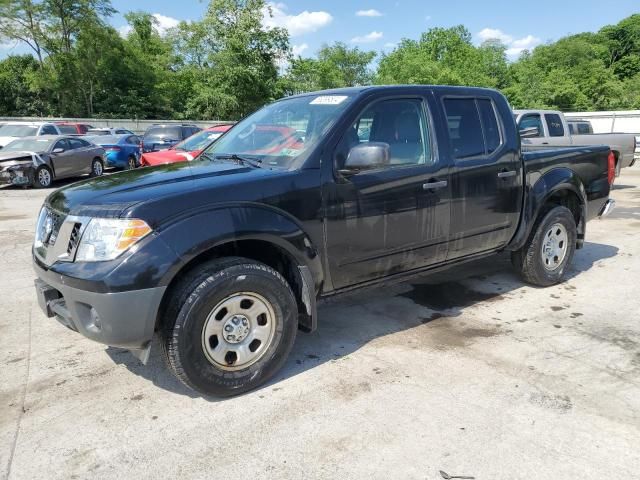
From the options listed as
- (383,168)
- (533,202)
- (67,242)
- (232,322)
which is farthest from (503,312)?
(67,242)

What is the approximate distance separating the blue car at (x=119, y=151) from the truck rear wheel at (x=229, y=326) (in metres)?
16.8

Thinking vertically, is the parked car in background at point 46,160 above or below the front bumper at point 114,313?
above

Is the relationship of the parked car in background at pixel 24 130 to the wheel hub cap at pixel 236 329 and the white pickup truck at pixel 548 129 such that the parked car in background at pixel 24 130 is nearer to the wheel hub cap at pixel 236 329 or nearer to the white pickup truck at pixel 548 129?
the white pickup truck at pixel 548 129

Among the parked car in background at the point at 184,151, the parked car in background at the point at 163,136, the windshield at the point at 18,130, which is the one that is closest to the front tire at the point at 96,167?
the parked car in background at the point at 163,136

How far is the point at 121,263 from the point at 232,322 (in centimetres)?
76

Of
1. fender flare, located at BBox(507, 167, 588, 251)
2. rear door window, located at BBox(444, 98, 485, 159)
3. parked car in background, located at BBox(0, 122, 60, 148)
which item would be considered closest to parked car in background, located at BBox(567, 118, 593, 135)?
fender flare, located at BBox(507, 167, 588, 251)

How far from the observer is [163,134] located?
55.8 ft

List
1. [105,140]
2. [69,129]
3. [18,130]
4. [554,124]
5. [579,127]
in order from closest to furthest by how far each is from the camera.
Answer: [554,124]
[579,127]
[18,130]
[105,140]
[69,129]

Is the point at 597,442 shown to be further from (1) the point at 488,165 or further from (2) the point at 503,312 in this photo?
(1) the point at 488,165

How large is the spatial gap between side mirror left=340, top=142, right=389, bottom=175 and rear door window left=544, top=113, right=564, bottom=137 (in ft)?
32.6

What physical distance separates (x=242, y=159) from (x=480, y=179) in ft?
6.63

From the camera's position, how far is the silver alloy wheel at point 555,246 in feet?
17.4

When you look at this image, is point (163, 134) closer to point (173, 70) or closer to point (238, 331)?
point (238, 331)

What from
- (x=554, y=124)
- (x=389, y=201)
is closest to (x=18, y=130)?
(x=554, y=124)
